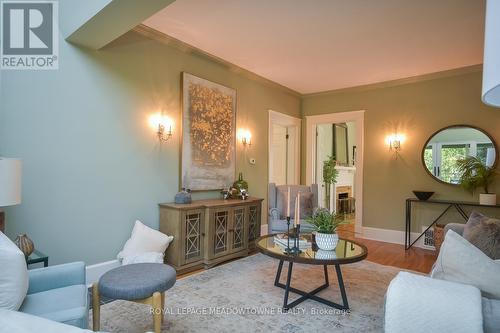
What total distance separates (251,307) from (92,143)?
222 cm

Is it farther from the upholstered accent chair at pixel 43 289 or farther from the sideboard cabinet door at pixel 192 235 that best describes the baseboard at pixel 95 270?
the upholstered accent chair at pixel 43 289

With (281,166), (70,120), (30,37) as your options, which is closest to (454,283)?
(70,120)

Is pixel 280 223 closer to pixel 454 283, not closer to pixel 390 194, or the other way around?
pixel 390 194

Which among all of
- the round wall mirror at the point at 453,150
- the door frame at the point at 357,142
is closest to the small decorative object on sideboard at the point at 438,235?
the round wall mirror at the point at 453,150

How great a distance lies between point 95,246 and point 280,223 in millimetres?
2362

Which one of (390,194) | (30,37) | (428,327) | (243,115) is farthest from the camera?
(390,194)

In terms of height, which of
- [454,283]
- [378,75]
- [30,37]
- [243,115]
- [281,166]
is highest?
[378,75]

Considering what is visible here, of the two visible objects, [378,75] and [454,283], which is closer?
[454,283]

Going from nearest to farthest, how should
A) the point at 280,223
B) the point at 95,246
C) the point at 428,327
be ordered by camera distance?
the point at 428,327 → the point at 95,246 → the point at 280,223

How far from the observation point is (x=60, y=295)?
1.72 m

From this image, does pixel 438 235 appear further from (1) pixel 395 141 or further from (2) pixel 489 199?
(1) pixel 395 141

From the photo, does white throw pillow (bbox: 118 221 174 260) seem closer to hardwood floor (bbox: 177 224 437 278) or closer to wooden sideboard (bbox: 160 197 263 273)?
wooden sideboard (bbox: 160 197 263 273)

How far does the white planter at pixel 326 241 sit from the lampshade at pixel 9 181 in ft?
7.67

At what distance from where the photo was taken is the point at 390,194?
16.7 feet
